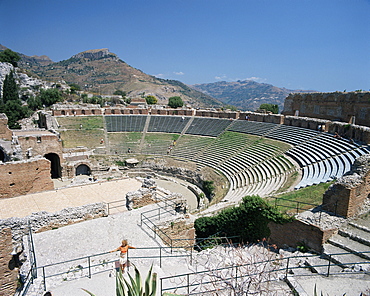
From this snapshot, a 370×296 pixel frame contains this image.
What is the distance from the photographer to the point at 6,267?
8.45 m

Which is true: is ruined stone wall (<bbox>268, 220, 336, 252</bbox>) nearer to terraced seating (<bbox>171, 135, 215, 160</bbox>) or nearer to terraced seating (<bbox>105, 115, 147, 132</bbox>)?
terraced seating (<bbox>171, 135, 215, 160</bbox>)

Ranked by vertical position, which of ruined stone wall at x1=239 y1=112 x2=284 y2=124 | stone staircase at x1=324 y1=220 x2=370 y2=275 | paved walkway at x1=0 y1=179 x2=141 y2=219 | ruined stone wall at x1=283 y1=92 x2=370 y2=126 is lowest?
paved walkway at x1=0 y1=179 x2=141 y2=219

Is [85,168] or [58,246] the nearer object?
[58,246]

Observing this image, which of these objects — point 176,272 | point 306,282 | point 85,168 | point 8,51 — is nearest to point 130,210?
point 176,272

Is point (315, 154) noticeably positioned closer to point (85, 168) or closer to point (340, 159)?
point (340, 159)

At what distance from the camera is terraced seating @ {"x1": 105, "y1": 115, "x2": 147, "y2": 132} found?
34312mm

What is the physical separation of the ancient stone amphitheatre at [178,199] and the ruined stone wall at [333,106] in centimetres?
419

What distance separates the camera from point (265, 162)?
20.3 metres

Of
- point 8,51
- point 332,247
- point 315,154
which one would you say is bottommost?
point 332,247

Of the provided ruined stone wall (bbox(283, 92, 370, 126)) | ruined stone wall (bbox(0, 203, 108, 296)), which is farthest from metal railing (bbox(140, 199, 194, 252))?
ruined stone wall (bbox(283, 92, 370, 126))

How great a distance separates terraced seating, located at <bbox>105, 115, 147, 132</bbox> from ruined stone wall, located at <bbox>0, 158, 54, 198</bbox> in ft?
56.5

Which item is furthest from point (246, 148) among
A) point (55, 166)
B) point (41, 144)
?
point (41, 144)

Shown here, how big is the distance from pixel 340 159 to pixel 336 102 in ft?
45.9

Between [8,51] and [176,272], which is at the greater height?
[8,51]
